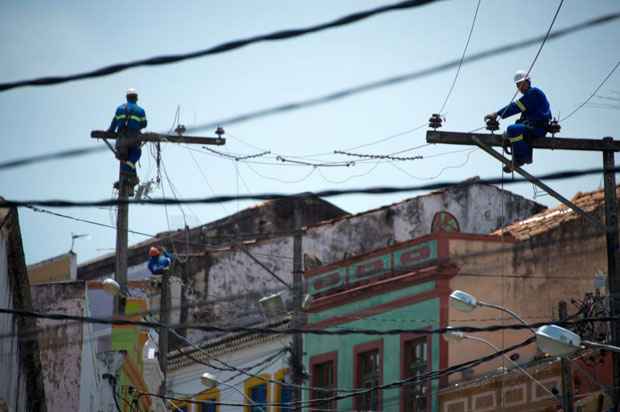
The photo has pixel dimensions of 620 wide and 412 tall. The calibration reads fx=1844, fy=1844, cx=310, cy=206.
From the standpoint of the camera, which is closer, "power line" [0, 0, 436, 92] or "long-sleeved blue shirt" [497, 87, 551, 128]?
"power line" [0, 0, 436, 92]

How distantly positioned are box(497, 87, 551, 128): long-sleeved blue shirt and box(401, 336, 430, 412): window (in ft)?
40.7

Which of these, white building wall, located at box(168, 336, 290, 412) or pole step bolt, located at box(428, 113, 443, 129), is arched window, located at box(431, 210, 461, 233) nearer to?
white building wall, located at box(168, 336, 290, 412)

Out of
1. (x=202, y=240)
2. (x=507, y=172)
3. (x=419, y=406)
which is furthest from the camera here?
(x=202, y=240)

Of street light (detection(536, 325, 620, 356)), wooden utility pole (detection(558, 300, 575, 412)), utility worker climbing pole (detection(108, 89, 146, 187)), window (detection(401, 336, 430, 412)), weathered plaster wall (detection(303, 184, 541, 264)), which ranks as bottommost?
street light (detection(536, 325, 620, 356))

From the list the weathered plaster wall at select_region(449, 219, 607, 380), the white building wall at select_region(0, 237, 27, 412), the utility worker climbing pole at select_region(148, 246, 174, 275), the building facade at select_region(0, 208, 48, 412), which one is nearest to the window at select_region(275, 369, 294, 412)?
the utility worker climbing pole at select_region(148, 246, 174, 275)

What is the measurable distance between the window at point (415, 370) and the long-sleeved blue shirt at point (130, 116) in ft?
26.5

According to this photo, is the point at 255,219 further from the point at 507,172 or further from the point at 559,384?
the point at 507,172

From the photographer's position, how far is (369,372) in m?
37.8

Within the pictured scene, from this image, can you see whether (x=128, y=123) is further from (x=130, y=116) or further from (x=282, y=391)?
(x=282, y=391)

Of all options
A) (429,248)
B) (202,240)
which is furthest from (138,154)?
(202,240)

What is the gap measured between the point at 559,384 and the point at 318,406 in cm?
898

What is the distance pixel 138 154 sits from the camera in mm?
31922

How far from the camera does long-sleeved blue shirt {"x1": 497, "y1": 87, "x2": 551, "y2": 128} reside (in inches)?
925

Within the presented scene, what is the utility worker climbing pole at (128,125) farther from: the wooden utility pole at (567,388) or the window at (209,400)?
the window at (209,400)
